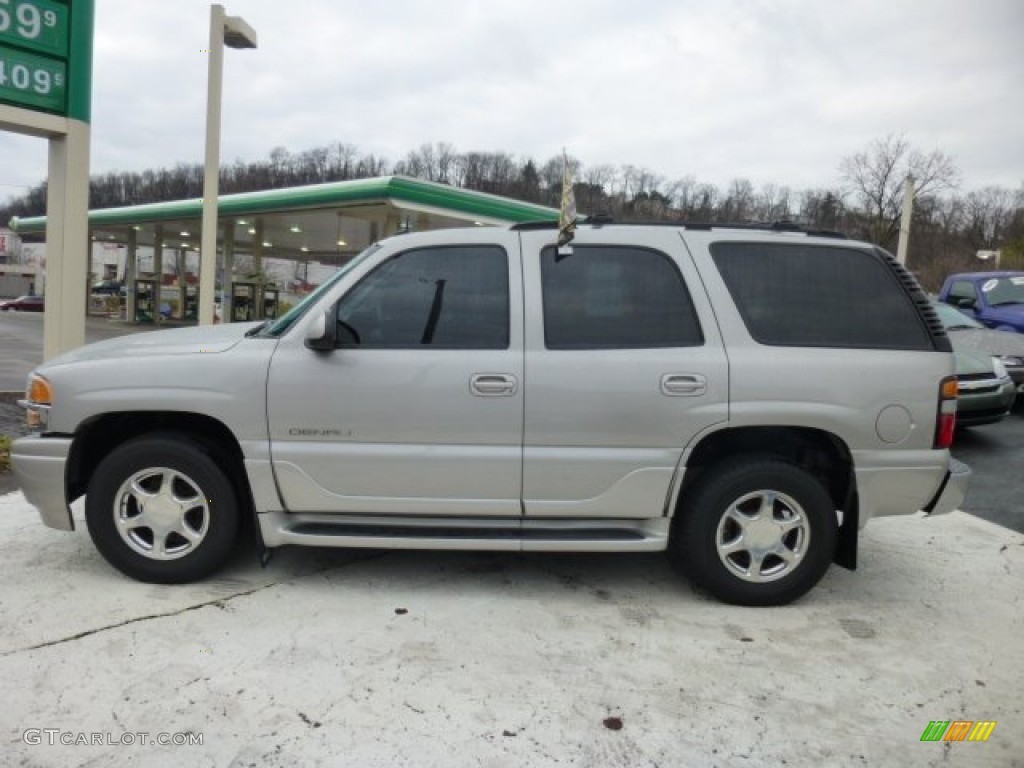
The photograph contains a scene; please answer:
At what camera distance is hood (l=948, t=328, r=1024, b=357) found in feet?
31.9

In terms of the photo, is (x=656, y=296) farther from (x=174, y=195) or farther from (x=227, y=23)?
(x=174, y=195)

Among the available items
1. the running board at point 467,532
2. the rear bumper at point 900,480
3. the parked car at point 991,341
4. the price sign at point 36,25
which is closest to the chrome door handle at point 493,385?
the running board at point 467,532

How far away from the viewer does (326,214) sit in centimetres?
2036

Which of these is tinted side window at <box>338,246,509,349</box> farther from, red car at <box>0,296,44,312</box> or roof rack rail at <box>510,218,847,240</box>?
red car at <box>0,296,44,312</box>

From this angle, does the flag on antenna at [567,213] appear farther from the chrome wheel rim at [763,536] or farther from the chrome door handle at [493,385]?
the chrome wheel rim at [763,536]

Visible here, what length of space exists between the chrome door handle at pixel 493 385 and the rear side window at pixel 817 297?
48.9 inches

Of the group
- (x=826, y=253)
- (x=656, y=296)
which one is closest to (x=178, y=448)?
(x=656, y=296)

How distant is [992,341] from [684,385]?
831cm

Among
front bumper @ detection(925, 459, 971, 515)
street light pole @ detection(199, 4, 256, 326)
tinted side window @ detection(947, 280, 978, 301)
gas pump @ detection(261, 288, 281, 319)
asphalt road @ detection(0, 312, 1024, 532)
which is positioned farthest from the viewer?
gas pump @ detection(261, 288, 281, 319)

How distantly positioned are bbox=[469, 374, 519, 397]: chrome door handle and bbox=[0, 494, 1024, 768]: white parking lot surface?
1.10m

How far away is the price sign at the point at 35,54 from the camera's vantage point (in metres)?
7.05

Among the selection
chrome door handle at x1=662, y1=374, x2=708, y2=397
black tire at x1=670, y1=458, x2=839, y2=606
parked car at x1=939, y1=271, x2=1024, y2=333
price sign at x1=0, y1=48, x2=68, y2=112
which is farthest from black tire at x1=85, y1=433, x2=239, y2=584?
parked car at x1=939, y1=271, x2=1024, y2=333

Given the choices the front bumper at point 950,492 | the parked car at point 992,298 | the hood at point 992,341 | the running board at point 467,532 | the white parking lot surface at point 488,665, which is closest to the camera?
the white parking lot surface at point 488,665

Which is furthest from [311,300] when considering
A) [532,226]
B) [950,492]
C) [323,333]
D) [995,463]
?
[995,463]
